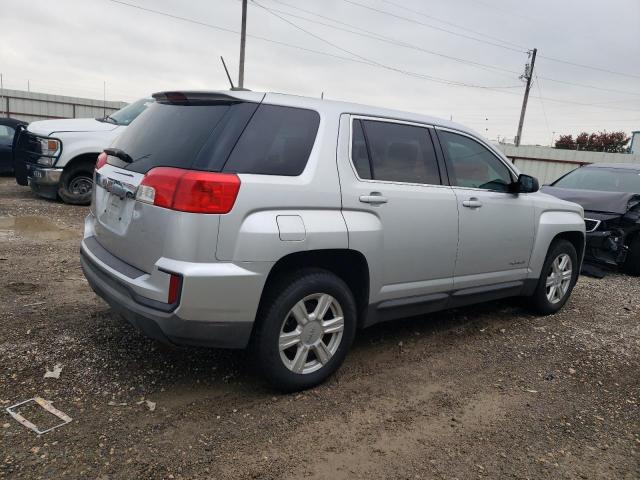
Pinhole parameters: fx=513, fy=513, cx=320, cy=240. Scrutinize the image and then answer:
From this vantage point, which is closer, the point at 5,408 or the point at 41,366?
the point at 5,408

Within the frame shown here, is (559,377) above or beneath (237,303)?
beneath

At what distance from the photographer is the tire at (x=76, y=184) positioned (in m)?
8.87

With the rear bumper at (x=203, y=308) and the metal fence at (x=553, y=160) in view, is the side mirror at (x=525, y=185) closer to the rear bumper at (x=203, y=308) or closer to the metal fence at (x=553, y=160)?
the rear bumper at (x=203, y=308)

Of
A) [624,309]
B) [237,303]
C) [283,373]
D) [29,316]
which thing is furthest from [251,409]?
[624,309]

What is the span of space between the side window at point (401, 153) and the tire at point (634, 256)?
16.9 ft

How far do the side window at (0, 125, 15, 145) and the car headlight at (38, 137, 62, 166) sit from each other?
389 cm

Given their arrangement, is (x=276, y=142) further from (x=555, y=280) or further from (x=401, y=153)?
(x=555, y=280)

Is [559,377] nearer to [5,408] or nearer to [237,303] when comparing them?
[237,303]

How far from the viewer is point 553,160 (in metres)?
21.6

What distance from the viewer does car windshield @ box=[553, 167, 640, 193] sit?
830cm

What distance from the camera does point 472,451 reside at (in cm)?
285

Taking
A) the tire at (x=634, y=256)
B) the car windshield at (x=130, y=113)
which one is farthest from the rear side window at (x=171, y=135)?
the tire at (x=634, y=256)

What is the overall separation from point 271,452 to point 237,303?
0.80 m

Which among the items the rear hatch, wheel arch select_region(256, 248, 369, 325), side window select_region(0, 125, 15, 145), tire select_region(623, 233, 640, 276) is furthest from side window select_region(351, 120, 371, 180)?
side window select_region(0, 125, 15, 145)
